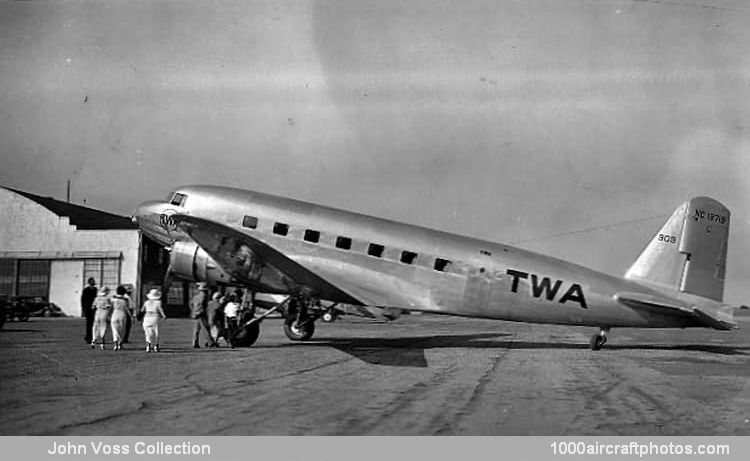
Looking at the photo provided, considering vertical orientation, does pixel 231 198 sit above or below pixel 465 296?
above

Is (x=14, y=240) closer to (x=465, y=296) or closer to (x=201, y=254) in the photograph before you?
(x=201, y=254)

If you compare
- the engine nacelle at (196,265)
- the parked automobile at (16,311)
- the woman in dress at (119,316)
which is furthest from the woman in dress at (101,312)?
the parked automobile at (16,311)

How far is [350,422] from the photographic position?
23.4 feet

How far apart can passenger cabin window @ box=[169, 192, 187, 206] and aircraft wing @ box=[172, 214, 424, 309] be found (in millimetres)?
3497

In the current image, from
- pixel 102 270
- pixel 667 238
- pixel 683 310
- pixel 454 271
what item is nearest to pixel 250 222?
pixel 454 271

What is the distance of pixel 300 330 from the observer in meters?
19.6

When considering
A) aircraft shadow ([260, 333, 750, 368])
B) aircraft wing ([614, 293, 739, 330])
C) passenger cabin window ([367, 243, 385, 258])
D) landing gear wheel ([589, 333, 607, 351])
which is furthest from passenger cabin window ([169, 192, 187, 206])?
aircraft wing ([614, 293, 739, 330])

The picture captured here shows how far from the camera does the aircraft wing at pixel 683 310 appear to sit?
54.1ft

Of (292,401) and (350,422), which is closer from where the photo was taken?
(350,422)

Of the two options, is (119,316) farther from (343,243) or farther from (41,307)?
(41,307)
